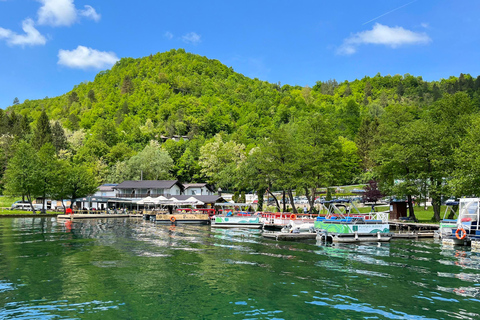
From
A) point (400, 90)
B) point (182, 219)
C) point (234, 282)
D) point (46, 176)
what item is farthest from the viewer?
point (400, 90)

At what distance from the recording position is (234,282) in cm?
Result: 1914

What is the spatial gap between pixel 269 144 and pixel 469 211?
3669cm

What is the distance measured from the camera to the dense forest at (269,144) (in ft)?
158

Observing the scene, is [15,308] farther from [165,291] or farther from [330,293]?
[330,293]

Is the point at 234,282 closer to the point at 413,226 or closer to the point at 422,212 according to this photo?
the point at 413,226

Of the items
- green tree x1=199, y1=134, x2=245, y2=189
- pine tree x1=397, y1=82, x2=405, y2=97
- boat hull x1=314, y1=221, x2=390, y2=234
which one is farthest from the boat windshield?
pine tree x1=397, y1=82, x2=405, y2=97

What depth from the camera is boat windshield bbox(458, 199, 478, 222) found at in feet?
115

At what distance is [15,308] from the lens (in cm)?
1453

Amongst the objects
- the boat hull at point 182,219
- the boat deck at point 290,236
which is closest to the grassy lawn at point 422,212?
the boat deck at point 290,236

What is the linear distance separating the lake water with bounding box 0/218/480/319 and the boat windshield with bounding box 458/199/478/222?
4.74 metres

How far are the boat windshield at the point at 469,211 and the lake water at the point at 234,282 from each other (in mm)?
4742

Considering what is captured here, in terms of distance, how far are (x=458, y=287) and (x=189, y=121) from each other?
155137 millimetres

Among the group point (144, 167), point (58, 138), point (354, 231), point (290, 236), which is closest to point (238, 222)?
point (290, 236)

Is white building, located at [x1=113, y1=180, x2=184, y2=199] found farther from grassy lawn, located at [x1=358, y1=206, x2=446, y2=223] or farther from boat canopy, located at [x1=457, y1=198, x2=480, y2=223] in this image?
boat canopy, located at [x1=457, y1=198, x2=480, y2=223]
